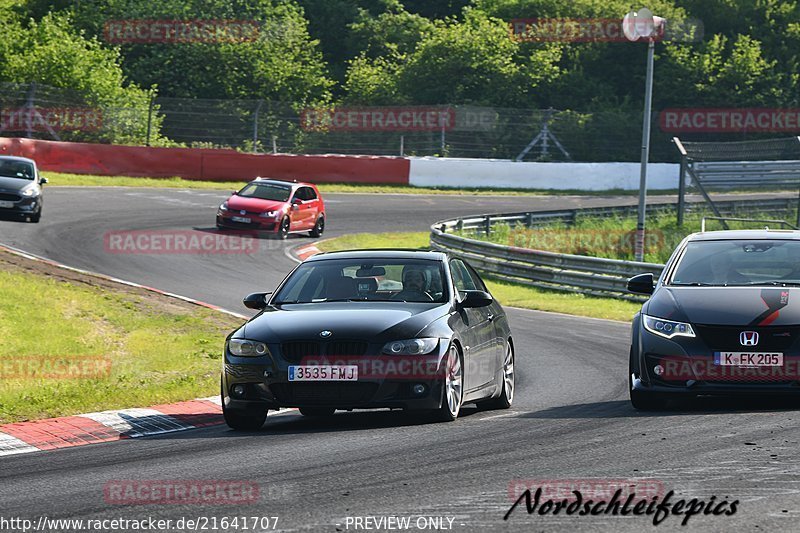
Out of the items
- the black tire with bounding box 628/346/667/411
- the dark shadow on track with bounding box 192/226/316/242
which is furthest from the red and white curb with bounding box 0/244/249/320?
the black tire with bounding box 628/346/667/411

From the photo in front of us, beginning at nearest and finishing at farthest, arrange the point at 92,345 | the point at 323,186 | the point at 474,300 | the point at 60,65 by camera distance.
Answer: the point at 474,300, the point at 92,345, the point at 323,186, the point at 60,65

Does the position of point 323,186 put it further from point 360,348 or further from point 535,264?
point 360,348

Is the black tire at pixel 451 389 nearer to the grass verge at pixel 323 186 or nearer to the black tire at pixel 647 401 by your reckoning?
the black tire at pixel 647 401

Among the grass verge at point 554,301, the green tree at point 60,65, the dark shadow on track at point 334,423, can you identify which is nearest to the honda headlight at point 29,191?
the grass verge at point 554,301

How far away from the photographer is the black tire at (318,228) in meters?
32.8

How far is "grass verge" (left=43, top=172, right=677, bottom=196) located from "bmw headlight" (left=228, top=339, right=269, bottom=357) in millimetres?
30850

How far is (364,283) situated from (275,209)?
20.8 m

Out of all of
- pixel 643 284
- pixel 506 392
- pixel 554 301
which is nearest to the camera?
pixel 643 284

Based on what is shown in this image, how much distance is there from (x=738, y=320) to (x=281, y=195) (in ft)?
74.3

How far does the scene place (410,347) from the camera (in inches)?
378

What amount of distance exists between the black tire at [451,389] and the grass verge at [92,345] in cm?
284

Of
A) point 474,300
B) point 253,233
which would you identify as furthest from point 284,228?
point 474,300

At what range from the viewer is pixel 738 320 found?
1011 cm

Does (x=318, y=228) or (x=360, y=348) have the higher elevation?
(x=360, y=348)
